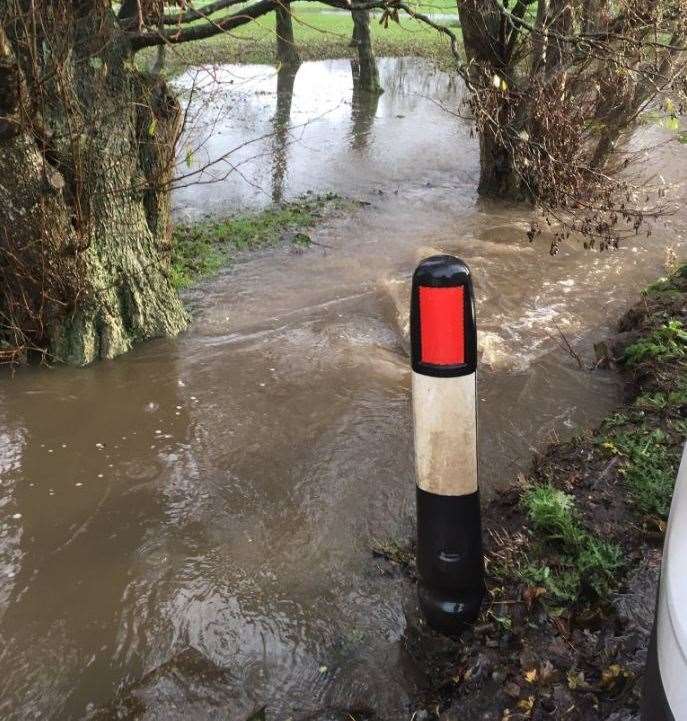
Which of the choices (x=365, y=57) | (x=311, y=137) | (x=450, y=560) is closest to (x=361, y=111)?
(x=365, y=57)

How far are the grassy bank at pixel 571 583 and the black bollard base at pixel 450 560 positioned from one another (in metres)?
0.11

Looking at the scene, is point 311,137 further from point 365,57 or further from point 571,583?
point 571,583

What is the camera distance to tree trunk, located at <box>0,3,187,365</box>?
4.73 metres

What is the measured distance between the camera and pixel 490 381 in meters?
5.36

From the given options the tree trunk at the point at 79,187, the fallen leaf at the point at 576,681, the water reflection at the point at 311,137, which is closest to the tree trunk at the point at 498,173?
the water reflection at the point at 311,137

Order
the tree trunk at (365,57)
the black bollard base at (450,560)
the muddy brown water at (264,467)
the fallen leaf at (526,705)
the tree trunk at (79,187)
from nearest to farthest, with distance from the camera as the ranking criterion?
the fallen leaf at (526,705) → the black bollard base at (450,560) → the muddy brown water at (264,467) → the tree trunk at (79,187) → the tree trunk at (365,57)

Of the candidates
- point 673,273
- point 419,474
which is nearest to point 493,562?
point 419,474

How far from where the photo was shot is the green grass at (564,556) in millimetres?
2928

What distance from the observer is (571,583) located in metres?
2.94

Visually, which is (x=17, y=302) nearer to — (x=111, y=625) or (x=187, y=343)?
(x=187, y=343)

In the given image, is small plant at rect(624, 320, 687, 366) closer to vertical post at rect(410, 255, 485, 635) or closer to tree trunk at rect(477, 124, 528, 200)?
vertical post at rect(410, 255, 485, 635)

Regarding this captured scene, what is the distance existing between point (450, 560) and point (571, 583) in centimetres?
58

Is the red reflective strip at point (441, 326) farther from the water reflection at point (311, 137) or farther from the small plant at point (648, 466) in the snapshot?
the water reflection at point (311, 137)

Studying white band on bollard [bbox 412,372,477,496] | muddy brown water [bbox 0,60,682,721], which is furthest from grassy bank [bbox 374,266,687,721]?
white band on bollard [bbox 412,372,477,496]
